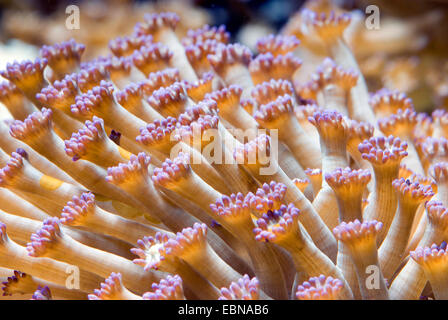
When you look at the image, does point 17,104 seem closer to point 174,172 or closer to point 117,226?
point 117,226

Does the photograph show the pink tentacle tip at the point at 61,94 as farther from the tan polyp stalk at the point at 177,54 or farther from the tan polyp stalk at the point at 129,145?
the tan polyp stalk at the point at 177,54

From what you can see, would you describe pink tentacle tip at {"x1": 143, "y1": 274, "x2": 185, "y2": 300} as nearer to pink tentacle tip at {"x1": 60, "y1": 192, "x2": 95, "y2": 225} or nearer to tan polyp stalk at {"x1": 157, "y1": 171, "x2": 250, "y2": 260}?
tan polyp stalk at {"x1": 157, "y1": 171, "x2": 250, "y2": 260}

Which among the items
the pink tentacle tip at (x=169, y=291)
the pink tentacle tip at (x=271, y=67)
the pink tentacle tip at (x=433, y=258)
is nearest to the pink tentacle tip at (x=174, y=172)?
the pink tentacle tip at (x=169, y=291)

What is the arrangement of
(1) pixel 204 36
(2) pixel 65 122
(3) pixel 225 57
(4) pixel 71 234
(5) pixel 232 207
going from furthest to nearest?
(1) pixel 204 36, (3) pixel 225 57, (2) pixel 65 122, (4) pixel 71 234, (5) pixel 232 207

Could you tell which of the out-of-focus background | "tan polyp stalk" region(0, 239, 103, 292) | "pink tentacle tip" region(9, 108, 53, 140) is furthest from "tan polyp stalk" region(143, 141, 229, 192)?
the out-of-focus background

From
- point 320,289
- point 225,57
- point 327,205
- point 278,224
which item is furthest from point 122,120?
point 320,289
